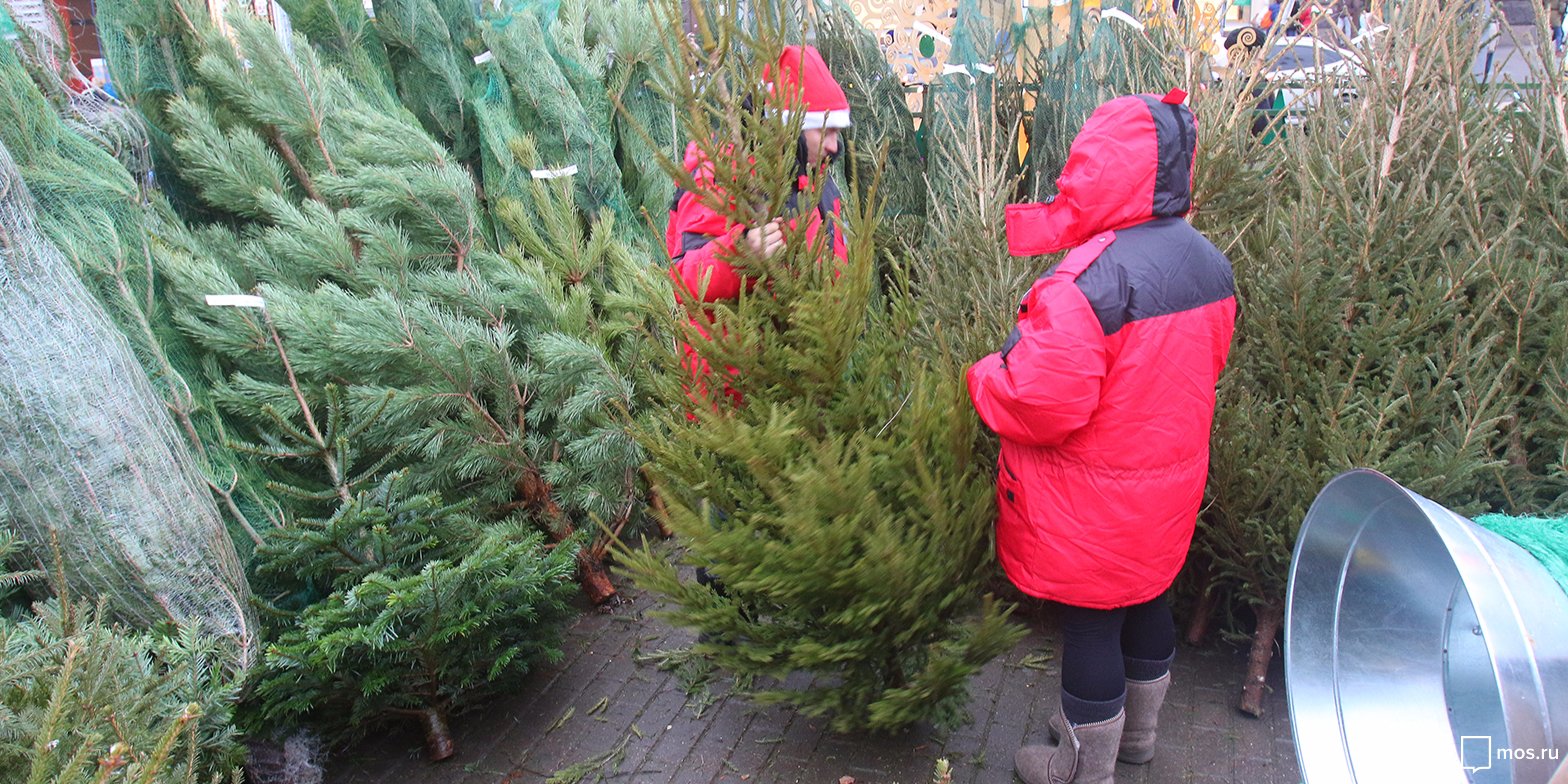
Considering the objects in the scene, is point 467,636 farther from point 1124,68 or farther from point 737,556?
point 1124,68

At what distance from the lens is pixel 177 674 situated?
6.86 feet

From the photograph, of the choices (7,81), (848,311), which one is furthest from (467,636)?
(7,81)

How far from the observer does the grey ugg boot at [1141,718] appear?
8.39 feet

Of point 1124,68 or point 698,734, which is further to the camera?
point 1124,68

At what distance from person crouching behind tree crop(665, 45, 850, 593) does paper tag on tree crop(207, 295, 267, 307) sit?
4.03 ft

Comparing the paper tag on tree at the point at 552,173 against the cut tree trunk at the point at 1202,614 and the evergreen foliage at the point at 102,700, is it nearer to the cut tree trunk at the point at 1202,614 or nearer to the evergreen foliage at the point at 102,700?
the evergreen foliage at the point at 102,700

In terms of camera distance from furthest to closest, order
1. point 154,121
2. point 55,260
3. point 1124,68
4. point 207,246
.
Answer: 1. point 1124,68
2. point 154,121
3. point 207,246
4. point 55,260

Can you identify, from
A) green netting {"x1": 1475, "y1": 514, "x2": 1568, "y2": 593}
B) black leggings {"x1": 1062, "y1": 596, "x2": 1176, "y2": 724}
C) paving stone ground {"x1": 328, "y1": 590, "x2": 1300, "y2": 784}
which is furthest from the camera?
paving stone ground {"x1": 328, "y1": 590, "x2": 1300, "y2": 784}

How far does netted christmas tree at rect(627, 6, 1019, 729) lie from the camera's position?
6.96 ft

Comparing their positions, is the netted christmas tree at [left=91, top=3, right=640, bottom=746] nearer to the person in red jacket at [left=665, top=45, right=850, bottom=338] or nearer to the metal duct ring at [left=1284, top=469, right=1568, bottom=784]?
the person in red jacket at [left=665, top=45, right=850, bottom=338]

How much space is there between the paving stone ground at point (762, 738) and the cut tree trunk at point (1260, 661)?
0.04 metres

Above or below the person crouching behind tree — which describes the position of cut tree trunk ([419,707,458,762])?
below

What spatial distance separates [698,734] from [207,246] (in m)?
2.40

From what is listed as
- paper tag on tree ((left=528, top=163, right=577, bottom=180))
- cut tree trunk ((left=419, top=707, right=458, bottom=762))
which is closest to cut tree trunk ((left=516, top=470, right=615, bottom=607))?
cut tree trunk ((left=419, top=707, right=458, bottom=762))
